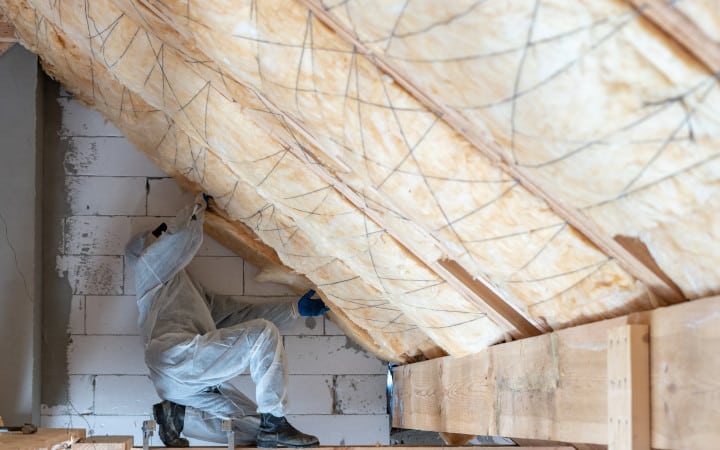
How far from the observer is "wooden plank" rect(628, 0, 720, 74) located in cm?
142

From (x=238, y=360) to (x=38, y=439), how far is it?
135cm

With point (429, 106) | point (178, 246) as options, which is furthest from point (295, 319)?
point (429, 106)

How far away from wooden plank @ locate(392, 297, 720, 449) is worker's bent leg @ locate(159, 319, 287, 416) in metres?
0.74

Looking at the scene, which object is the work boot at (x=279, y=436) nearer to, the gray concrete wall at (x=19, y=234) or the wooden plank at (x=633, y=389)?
the gray concrete wall at (x=19, y=234)

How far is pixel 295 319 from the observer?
555 centimetres

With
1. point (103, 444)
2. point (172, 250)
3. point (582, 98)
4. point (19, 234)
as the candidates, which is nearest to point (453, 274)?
point (582, 98)

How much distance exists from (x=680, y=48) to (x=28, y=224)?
4.53 m

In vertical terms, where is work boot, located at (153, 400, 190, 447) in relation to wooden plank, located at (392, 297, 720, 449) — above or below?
below

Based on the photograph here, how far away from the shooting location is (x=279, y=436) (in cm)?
436

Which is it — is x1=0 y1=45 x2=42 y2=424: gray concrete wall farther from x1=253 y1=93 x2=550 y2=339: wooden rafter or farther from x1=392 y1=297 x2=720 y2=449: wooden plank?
x1=253 y1=93 x2=550 y2=339: wooden rafter

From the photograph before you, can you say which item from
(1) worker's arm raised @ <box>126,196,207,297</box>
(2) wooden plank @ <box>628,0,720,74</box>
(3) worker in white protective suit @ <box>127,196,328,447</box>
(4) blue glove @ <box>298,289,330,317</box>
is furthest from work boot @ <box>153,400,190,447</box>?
(2) wooden plank @ <box>628,0,720,74</box>

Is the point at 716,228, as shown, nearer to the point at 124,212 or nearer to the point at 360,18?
the point at 360,18

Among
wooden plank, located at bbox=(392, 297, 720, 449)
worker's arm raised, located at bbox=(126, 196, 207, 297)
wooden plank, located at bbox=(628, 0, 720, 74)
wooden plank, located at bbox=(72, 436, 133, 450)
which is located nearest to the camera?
wooden plank, located at bbox=(628, 0, 720, 74)

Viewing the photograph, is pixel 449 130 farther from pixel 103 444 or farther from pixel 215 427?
pixel 215 427
